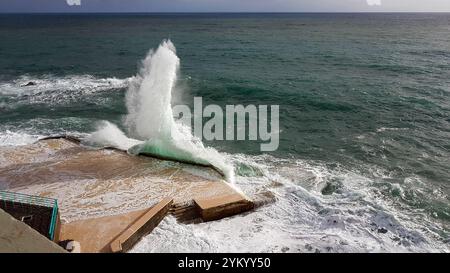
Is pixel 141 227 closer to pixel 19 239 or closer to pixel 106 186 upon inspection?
pixel 106 186

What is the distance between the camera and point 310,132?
19.1m

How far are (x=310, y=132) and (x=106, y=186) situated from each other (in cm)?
1159

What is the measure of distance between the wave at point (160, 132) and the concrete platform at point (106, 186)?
0.56 meters

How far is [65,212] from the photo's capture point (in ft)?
34.9

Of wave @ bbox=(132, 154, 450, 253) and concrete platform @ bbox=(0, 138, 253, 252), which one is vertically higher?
concrete platform @ bbox=(0, 138, 253, 252)

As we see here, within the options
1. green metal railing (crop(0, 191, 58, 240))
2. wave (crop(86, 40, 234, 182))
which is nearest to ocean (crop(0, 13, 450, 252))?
wave (crop(86, 40, 234, 182))

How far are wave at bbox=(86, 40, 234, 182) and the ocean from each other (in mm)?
1203

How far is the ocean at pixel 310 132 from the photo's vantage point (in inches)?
396

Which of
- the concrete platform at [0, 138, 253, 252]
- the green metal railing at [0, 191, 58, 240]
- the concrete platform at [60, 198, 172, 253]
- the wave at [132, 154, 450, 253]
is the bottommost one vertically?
the wave at [132, 154, 450, 253]

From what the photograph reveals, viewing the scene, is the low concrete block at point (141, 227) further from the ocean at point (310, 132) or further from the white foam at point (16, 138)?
the white foam at point (16, 138)

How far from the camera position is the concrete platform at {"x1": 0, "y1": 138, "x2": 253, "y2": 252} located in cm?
1034

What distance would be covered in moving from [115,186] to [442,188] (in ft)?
40.7

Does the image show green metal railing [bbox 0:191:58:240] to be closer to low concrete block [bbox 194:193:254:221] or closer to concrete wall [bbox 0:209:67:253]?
concrete wall [bbox 0:209:67:253]

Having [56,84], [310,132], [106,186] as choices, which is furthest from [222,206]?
[56,84]
